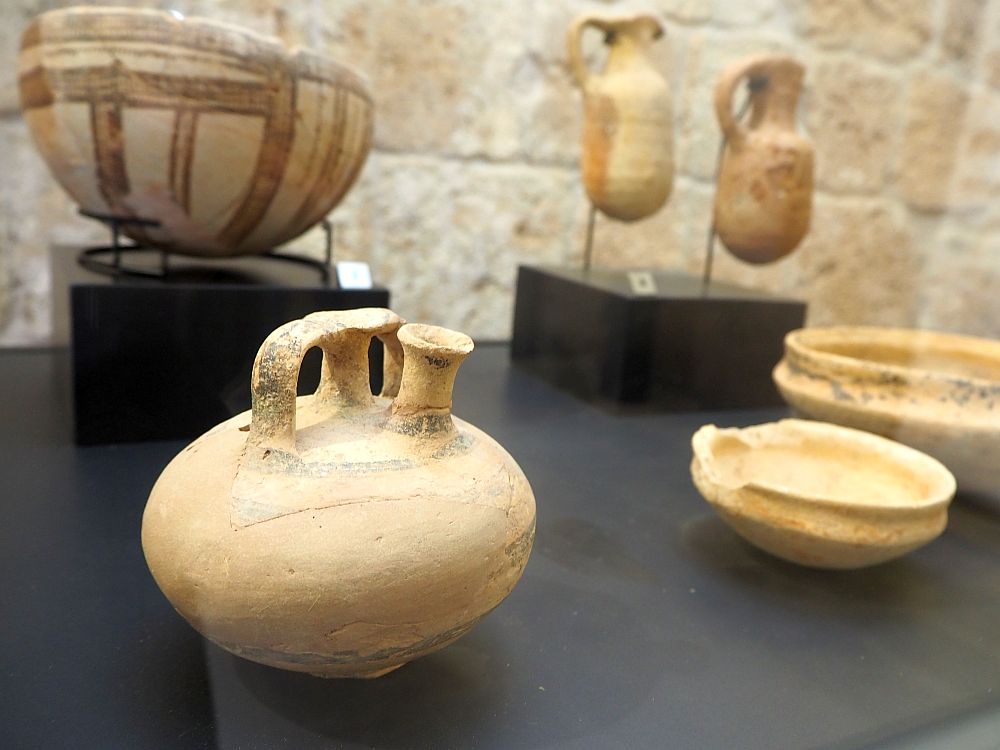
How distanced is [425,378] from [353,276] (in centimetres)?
62

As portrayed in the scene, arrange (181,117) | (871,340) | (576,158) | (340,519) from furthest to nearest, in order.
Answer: (576,158)
(871,340)
(181,117)
(340,519)

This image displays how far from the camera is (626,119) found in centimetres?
156

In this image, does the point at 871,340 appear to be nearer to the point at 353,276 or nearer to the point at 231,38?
the point at 353,276

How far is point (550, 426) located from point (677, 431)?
24 centimetres

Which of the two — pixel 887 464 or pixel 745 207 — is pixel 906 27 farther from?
pixel 887 464

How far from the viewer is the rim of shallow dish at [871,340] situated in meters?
1.17

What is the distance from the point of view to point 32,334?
60.2 inches

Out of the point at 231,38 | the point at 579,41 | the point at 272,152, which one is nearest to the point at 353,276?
the point at 272,152

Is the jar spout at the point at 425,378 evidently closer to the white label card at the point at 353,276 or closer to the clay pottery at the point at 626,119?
the white label card at the point at 353,276

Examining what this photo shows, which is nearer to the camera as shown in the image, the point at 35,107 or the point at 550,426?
the point at 35,107

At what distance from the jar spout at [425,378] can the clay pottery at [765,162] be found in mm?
1076

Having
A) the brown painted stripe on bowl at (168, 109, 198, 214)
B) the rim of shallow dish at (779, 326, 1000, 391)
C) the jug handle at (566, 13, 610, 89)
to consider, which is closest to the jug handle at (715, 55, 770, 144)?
the jug handle at (566, 13, 610, 89)

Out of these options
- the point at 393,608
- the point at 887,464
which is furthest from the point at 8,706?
the point at 887,464

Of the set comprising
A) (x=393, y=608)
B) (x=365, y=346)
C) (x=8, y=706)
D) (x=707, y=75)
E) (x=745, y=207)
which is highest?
(x=707, y=75)
